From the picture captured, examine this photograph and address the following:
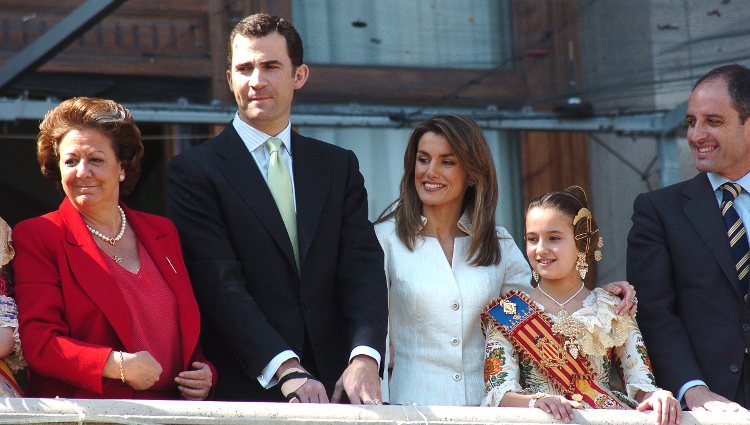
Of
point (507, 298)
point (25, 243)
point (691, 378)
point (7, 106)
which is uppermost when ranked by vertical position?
point (7, 106)

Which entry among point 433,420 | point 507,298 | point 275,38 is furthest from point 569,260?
point 275,38

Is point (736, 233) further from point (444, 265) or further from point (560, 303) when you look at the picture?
point (444, 265)

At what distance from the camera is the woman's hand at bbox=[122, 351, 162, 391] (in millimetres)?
3648

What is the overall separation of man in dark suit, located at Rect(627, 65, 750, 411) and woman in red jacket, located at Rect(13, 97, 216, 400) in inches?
57.7

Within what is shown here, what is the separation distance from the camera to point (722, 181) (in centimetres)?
455

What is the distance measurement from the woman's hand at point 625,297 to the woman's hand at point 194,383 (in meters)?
1.31

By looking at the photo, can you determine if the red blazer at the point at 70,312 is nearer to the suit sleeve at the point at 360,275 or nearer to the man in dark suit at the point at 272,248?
the man in dark suit at the point at 272,248

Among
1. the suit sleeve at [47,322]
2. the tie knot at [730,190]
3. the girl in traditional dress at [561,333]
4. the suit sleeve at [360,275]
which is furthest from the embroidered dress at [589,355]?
the suit sleeve at [47,322]

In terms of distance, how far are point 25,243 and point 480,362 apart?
1.50 m

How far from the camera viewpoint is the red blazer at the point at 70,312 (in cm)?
365

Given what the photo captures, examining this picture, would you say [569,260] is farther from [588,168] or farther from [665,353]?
[588,168]

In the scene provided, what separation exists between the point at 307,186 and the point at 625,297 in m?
1.07

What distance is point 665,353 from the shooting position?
4266 mm

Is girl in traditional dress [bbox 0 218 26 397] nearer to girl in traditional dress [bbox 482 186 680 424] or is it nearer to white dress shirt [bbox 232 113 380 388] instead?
white dress shirt [bbox 232 113 380 388]
